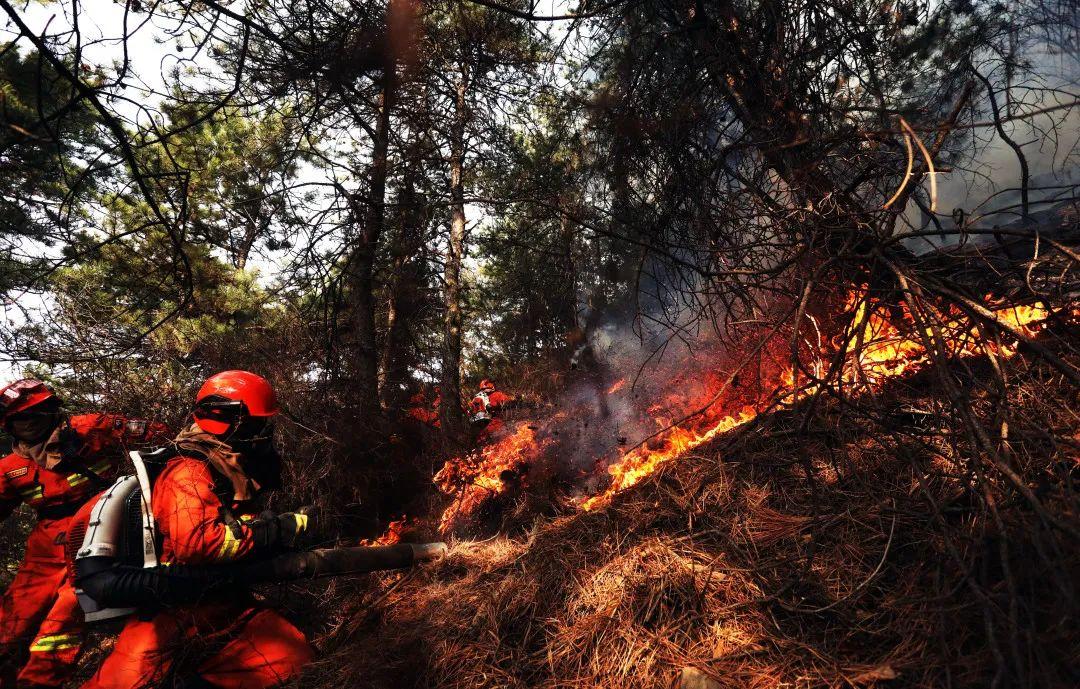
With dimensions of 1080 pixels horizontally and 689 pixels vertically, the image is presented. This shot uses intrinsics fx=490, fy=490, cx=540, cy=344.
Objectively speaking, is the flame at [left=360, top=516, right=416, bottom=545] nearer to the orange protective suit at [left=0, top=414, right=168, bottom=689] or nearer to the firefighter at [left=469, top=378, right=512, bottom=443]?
the firefighter at [left=469, top=378, right=512, bottom=443]

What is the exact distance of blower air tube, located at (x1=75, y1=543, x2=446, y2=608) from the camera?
112 inches

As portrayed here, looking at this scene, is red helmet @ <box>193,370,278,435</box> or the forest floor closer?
the forest floor

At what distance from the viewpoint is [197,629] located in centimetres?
304

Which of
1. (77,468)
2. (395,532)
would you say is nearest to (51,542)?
(77,468)

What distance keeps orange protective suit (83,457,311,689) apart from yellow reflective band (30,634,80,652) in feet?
6.12

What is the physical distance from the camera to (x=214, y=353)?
8109mm

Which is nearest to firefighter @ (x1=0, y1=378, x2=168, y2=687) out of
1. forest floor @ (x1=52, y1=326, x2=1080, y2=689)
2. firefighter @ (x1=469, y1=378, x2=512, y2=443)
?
forest floor @ (x1=52, y1=326, x2=1080, y2=689)

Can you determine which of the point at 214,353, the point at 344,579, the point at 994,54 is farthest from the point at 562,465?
the point at 994,54

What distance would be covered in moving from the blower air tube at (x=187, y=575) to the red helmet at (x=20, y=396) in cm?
292

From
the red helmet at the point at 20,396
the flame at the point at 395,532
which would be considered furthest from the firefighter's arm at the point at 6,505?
the flame at the point at 395,532

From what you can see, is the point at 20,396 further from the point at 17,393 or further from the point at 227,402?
the point at 227,402

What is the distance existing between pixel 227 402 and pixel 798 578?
371 cm

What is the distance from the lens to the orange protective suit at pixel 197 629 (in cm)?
291

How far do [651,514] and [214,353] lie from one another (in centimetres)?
780
